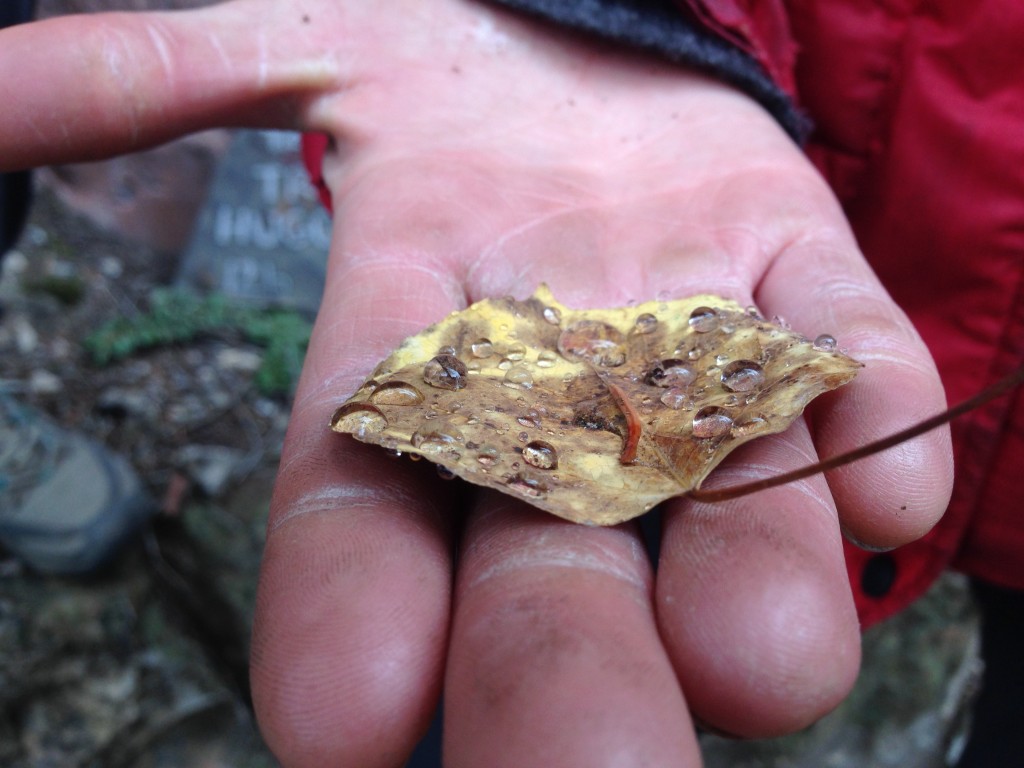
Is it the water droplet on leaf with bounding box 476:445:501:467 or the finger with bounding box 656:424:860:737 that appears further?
the water droplet on leaf with bounding box 476:445:501:467

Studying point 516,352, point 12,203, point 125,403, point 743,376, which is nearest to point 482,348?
point 516,352

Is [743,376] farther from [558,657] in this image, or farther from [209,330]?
[209,330]

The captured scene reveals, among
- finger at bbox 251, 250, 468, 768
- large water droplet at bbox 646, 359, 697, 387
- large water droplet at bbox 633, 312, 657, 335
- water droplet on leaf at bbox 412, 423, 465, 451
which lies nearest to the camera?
finger at bbox 251, 250, 468, 768

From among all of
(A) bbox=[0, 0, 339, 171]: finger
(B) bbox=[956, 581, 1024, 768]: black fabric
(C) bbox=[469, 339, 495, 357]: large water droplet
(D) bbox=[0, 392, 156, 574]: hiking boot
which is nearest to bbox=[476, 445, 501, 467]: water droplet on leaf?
(C) bbox=[469, 339, 495, 357]: large water droplet

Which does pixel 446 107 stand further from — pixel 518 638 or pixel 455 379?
pixel 518 638

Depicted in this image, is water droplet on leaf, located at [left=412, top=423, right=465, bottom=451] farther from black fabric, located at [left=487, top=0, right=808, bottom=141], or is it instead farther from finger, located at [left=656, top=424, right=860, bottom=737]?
black fabric, located at [left=487, top=0, right=808, bottom=141]

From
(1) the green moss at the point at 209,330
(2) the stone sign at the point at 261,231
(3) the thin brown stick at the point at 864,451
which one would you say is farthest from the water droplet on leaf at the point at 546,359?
(2) the stone sign at the point at 261,231

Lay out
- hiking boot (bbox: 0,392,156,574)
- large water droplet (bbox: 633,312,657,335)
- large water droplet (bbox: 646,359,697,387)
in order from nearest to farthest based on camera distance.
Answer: large water droplet (bbox: 646,359,697,387) < large water droplet (bbox: 633,312,657,335) < hiking boot (bbox: 0,392,156,574)

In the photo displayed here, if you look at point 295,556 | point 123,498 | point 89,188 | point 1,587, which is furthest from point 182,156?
point 295,556
